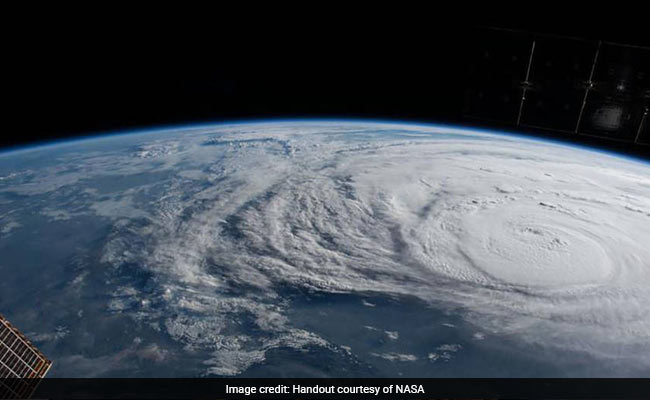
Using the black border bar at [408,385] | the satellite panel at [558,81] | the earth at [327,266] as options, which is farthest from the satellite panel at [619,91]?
the black border bar at [408,385]

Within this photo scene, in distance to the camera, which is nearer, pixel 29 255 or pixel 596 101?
A: pixel 596 101

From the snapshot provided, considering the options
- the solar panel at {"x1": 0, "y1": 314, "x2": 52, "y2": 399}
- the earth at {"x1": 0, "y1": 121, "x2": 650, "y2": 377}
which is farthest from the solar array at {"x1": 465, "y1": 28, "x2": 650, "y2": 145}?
the solar panel at {"x1": 0, "y1": 314, "x2": 52, "y2": 399}

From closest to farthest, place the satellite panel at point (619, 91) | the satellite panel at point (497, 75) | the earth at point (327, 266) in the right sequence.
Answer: the satellite panel at point (619, 91), the satellite panel at point (497, 75), the earth at point (327, 266)

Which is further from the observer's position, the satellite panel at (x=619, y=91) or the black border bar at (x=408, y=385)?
the black border bar at (x=408, y=385)

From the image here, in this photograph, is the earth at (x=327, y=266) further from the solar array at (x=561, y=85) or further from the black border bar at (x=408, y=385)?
the solar array at (x=561, y=85)

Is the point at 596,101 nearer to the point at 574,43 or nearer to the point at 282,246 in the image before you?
the point at 574,43

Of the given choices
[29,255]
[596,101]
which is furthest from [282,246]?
[596,101]

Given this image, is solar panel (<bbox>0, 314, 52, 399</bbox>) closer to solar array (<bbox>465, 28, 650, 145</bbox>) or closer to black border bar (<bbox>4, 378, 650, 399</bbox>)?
black border bar (<bbox>4, 378, 650, 399</bbox>)
